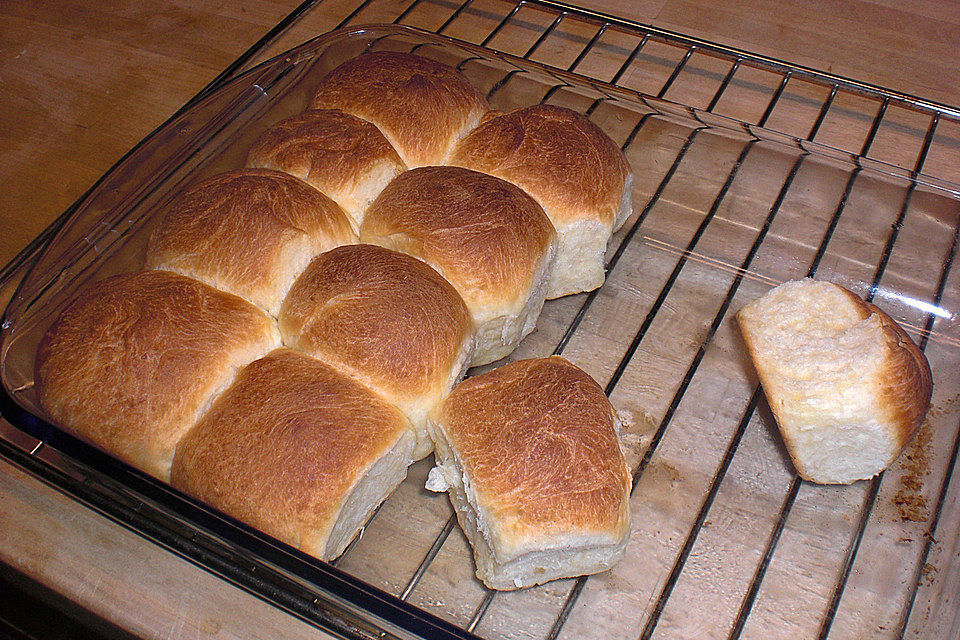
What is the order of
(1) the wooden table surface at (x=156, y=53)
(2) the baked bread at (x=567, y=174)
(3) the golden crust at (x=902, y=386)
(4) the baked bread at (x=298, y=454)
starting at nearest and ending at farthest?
(4) the baked bread at (x=298, y=454)
(3) the golden crust at (x=902, y=386)
(2) the baked bread at (x=567, y=174)
(1) the wooden table surface at (x=156, y=53)

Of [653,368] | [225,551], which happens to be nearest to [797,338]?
[653,368]

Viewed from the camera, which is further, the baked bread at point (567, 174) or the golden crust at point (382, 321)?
the baked bread at point (567, 174)

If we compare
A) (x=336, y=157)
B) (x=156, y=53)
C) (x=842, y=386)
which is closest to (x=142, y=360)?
(x=336, y=157)

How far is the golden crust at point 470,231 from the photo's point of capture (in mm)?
1235

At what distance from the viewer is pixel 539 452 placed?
3.38 feet

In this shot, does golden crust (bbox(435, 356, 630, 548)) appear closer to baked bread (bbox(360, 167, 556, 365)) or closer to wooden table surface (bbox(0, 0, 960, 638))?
baked bread (bbox(360, 167, 556, 365))

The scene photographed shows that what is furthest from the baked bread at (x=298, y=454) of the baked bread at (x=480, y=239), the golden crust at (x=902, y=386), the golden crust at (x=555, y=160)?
the golden crust at (x=902, y=386)

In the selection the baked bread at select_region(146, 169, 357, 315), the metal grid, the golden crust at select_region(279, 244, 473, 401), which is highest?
the baked bread at select_region(146, 169, 357, 315)

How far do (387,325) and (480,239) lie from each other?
9.1 inches

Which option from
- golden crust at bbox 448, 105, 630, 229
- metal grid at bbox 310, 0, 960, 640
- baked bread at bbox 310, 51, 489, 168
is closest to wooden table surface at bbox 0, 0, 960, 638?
metal grid at bbox 310, 0, 960, 640

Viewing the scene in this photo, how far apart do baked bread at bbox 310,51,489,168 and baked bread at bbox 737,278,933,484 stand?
2.28 ft

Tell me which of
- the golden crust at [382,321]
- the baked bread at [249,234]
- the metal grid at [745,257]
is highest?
the baked bread at [249,234]

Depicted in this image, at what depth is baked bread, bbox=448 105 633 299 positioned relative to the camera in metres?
1.36

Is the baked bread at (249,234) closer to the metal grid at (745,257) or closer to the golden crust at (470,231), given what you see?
the golden crust at (470,231)
